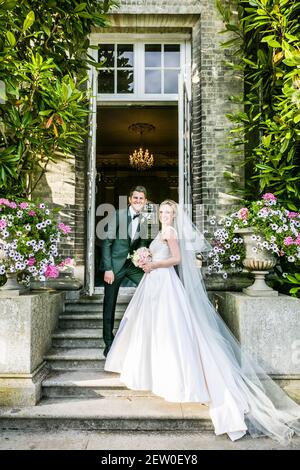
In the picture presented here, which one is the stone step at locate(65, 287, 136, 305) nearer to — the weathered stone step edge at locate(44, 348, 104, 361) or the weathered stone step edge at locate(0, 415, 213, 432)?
the weathered stone step edge at locate(44, 348, 104, 361)

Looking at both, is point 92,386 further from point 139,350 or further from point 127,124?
point 127,124

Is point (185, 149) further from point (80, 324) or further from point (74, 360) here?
point (74, 360)

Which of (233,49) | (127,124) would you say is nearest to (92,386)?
(233,49)

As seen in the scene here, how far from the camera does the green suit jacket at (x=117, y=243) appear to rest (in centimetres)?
425

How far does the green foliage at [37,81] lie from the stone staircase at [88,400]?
1.81 m

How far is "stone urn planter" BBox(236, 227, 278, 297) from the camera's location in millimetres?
3918

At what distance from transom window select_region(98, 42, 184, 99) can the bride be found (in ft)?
9.06

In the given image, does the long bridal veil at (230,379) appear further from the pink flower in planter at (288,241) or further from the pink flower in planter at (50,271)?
the pink flower in planter at (50,271)

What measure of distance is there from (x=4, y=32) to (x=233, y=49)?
3.14 m

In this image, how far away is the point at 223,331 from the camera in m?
3.78

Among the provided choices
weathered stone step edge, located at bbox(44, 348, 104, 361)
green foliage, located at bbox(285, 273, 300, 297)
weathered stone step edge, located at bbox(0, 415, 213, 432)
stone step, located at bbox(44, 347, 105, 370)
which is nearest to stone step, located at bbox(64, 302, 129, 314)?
weathered stone step edge, located at bbox(44, 348, 104, 361)

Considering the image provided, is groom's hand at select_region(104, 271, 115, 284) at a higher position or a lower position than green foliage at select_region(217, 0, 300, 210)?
lower

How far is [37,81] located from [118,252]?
76.1 inches

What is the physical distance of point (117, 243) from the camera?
4.30m
